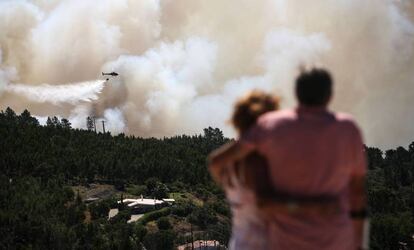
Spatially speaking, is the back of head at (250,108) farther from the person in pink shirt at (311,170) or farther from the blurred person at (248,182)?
the person in pink shirt at (311,170)

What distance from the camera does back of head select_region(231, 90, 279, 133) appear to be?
6.65 meters

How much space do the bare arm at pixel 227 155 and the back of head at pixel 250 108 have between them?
32cm

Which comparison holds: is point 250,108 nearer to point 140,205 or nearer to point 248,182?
point 248,182

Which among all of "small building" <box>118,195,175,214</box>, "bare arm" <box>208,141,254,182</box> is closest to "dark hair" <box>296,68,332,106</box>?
"bare arm" <box>208,141,254,182</box>

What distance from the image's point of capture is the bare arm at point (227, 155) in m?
6.23

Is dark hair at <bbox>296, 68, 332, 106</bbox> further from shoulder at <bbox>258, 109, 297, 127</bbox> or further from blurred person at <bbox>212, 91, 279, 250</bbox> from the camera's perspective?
blurred person at <bbox>212, 91, 279, 250</bbox>

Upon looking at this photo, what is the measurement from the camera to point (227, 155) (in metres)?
6.34

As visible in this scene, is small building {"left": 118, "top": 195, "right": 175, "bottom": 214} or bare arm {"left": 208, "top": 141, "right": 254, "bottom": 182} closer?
bare arm {"left": 208, "top": 141, "right": 254, "bottom": 182}

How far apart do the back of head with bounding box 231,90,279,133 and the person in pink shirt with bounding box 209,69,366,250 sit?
341mm

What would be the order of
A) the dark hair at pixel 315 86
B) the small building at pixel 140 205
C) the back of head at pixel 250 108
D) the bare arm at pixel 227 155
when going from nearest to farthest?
the bare arm at pixel 227 155
the dark hair at pixel 315 86
the back of head at pixel 250 108
the small building at pixel 140 205

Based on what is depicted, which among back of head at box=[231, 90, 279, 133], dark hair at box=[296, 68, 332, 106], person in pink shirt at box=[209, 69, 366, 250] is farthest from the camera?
back of head at box=[231, 90, 279, 133]

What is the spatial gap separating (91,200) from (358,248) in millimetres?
189083

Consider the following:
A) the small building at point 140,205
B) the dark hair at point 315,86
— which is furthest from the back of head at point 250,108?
the small building at point 140,205

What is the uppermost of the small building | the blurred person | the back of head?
the small building
